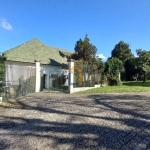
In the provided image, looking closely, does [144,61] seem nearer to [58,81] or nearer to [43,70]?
[43,70]

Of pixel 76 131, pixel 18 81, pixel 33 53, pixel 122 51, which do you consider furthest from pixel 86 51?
pixel 76 131

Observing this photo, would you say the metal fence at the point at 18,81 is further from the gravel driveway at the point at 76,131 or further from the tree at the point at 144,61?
the tree at the point at 144,61

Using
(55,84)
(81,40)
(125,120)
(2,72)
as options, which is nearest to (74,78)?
(55,84)

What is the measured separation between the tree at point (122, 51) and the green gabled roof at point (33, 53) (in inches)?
868

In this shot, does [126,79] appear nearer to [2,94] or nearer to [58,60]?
[58,60]

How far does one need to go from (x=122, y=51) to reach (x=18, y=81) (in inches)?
1496

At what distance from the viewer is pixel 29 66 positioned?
64.4 feet

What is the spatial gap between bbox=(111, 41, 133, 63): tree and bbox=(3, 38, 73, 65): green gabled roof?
22050 millimetres

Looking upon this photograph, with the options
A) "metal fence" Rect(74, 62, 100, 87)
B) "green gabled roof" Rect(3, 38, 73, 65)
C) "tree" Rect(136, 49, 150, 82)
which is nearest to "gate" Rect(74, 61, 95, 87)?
"metal fence" Rect(74, 62, 100, 87)

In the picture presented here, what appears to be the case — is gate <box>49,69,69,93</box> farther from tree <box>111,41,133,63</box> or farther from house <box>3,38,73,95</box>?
tree <box>111,41,133,63</box>

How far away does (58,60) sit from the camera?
1083 inches

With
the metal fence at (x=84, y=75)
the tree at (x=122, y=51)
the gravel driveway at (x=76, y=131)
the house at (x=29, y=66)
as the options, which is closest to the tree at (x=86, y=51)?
the house at (x=29, y=66)

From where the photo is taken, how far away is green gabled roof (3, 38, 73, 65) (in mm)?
22703

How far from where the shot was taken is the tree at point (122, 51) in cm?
4703
